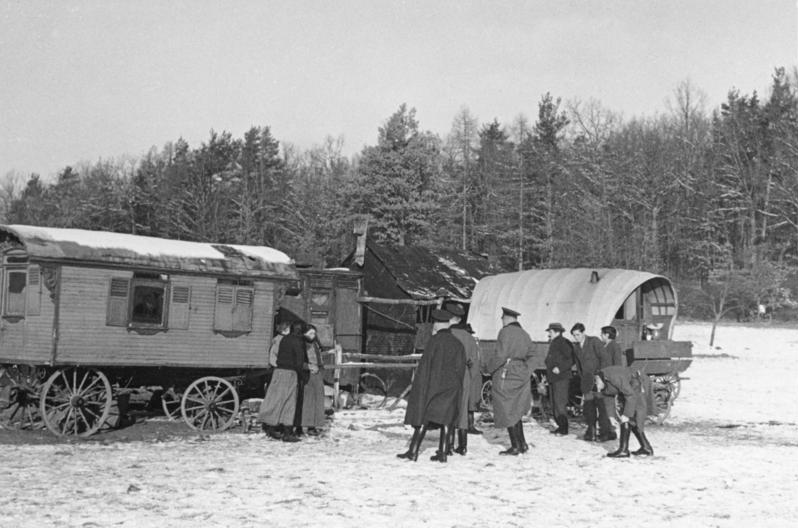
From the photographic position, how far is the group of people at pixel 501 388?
36.7 ft

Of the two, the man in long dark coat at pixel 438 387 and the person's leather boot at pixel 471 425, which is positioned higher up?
the man in long dark coat at pixel 438 387

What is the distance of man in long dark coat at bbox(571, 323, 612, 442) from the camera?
13844mm

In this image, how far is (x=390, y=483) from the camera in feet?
32.0

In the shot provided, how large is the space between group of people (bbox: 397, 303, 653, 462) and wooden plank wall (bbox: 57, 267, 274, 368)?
168 inches

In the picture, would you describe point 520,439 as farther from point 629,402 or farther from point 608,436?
point 608,436

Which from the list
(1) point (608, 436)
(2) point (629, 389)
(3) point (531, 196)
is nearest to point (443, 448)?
(2) point (629, 389)

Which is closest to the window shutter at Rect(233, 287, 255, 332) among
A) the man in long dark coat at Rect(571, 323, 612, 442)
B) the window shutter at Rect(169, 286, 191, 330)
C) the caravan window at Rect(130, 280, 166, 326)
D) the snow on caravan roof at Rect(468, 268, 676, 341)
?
the window shutter at Rect(169, 286, 191, 330)

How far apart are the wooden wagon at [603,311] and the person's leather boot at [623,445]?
4.47m

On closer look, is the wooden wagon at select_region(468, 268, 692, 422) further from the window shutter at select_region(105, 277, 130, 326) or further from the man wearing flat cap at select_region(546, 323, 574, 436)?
the window shutter at select_region(105, 277, 130, 326)

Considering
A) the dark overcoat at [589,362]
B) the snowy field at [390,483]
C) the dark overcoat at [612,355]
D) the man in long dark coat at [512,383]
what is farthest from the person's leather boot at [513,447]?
the dark overcoat at [589,362]

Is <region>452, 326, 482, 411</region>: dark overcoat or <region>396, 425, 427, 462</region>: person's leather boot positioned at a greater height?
<region>452, 326, 482, 411</region>: dark overcoat

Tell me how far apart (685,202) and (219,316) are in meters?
43.8

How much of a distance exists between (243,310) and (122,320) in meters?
2.16

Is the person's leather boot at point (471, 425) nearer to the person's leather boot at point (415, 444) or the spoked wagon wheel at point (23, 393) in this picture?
the person's leather boot at point (415, 444)
